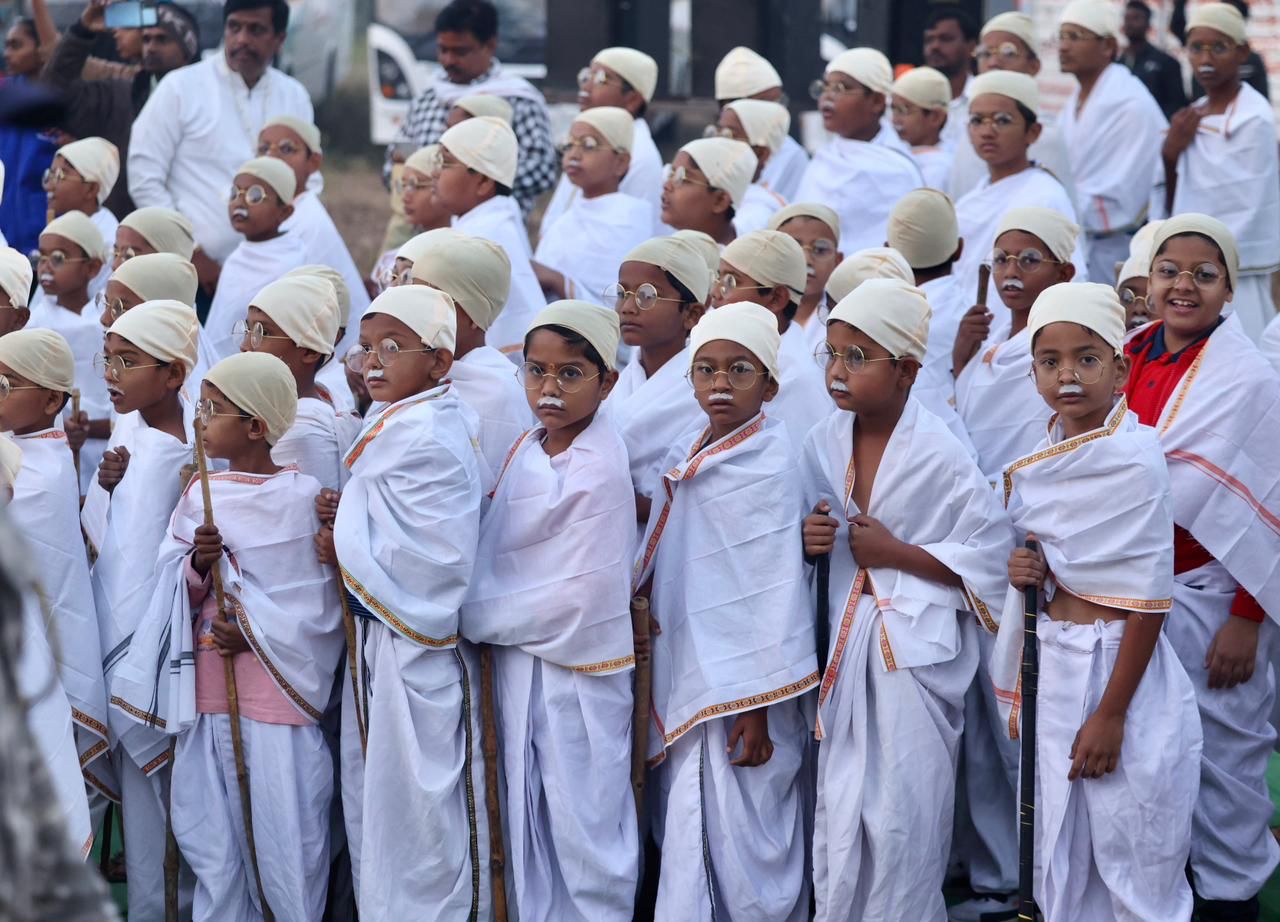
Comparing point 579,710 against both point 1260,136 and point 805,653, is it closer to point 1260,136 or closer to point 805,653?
point 805,653

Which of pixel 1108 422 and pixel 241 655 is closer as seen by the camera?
pixel 1108 422

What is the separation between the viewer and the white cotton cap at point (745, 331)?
4.93 metres

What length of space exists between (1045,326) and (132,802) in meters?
2.99

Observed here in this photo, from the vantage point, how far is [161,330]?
17.7ft

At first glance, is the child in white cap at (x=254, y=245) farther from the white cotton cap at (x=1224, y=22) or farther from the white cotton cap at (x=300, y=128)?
the white cotton cap at (x=1224, y=22)

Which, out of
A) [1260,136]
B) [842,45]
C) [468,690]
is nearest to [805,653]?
[468,690]

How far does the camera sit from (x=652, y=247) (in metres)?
5.66

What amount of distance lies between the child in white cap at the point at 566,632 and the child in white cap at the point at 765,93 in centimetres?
411

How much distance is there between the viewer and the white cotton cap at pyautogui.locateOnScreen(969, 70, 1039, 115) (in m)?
7.63

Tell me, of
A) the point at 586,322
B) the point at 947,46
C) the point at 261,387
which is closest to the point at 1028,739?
the point at 586,322

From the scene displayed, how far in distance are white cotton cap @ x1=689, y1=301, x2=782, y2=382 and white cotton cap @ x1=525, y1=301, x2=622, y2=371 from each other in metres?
0.24

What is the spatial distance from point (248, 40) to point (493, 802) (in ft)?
17.3

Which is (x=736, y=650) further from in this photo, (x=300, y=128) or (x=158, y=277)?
(x=300, y=128)

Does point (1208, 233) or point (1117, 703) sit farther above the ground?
point (1208, 233)
